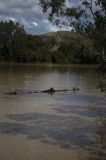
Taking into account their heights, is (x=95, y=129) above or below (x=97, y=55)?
below

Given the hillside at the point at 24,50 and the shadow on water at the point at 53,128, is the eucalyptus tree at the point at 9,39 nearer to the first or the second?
the hillside at the point at 24,50

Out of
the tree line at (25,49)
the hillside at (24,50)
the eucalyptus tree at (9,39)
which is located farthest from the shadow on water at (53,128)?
the eucalyptus tree at (9,39)

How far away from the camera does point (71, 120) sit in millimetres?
21188

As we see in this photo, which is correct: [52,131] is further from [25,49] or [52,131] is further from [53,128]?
[25,49]

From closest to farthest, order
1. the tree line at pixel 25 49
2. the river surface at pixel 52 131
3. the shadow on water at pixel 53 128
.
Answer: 1. the river surface at pixel 52 131
2. the shadow on water at pixel 53 128
3. the tree line at pixel 25 49

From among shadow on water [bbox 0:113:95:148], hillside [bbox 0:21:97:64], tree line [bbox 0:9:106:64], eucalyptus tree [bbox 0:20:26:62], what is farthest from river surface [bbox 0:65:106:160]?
eucalyptus tree [bbox 0:20:26:62]

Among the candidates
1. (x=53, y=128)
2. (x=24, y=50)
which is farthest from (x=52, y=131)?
(x=24, y=50)

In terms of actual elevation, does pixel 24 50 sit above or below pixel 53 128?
above

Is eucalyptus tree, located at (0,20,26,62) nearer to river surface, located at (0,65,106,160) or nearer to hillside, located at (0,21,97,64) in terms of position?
hillside, located at (0,21,97,64)

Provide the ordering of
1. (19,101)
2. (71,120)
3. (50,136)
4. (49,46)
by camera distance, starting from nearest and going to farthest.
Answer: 1. (50,136)
2. (71,120)
3. (19,101)
4. (49,46)

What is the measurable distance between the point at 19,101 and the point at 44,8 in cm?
1451

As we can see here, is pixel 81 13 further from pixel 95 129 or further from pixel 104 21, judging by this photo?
pixel 95 129

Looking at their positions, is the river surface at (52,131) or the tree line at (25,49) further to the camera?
the tree line at (25,49)

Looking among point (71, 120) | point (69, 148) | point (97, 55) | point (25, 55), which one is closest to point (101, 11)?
point (97, 55)
